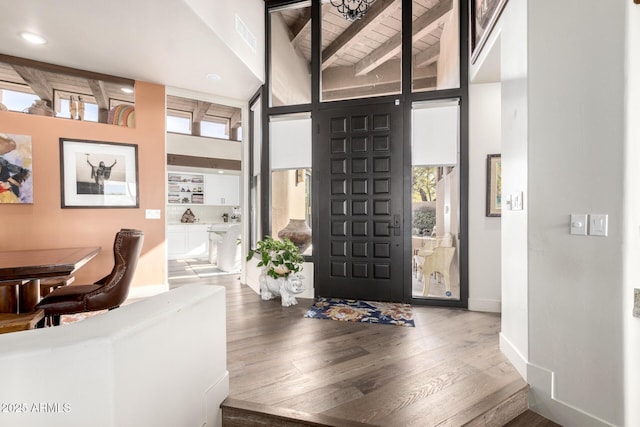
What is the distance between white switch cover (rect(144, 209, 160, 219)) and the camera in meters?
4.01

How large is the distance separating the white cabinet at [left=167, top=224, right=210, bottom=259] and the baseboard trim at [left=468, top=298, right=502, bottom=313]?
6513mm

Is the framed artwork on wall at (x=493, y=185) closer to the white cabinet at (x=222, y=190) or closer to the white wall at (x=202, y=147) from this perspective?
the white wall at (x=202, y=147)

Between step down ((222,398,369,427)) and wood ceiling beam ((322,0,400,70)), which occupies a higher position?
wood ceiling beam ((322,0,400,70))

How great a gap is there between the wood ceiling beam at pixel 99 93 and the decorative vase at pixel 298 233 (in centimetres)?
272

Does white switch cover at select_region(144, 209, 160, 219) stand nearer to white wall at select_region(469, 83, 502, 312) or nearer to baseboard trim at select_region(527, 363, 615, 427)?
white wall at select_region(469, 83, 502, 312)

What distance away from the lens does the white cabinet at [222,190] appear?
8602mm

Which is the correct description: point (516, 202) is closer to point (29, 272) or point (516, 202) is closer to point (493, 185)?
point (493, 185)

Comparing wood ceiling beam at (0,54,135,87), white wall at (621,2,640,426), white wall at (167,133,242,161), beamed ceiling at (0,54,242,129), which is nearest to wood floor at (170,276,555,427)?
white wall at (621,2,640,426)

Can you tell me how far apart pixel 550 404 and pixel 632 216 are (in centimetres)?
120

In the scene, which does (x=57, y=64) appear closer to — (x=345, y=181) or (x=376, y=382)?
(x=345, y=181)

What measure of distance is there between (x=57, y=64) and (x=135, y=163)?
4.37 ft

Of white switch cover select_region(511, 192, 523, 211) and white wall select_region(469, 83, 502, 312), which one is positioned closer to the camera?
white switch cover select_region(511, 192, 523, 211)

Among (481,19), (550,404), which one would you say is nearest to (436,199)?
(481,19)

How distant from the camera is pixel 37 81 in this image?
3441 millimetres
